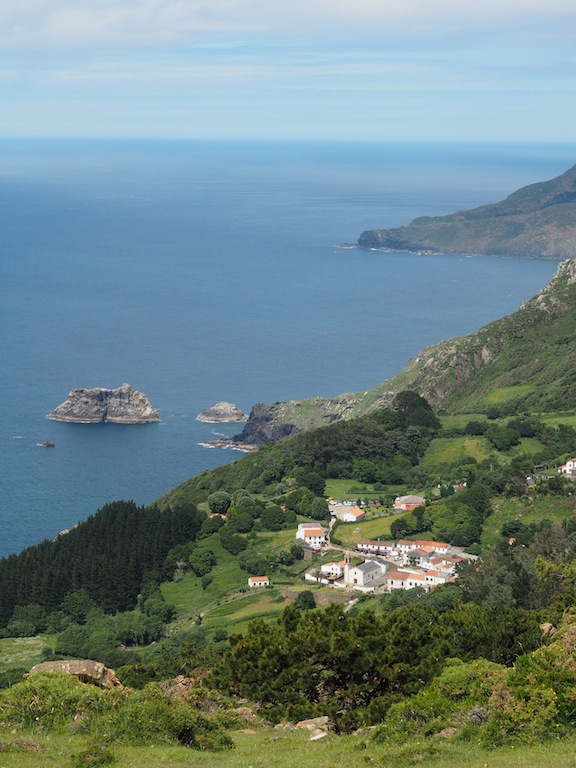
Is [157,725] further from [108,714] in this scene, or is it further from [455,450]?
[455,450]

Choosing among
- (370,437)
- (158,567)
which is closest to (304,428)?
(370,437)

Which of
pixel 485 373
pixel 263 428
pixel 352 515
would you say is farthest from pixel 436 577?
pixel 263 428

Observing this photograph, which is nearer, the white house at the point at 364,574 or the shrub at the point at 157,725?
the shrub at the point at 157,725

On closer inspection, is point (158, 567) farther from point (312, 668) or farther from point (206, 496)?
point (312, 668)

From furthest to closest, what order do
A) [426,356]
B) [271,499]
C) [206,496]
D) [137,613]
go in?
[426,356]
[206,496]
[271,499]
[137,613]

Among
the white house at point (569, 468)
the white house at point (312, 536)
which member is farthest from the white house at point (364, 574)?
the white house at point (569, 468)

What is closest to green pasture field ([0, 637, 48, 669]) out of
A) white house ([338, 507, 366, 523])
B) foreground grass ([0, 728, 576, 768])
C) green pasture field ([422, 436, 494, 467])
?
white house ([338, 507, 366, 523])

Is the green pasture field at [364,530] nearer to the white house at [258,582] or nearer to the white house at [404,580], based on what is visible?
the white house at [258,582]
